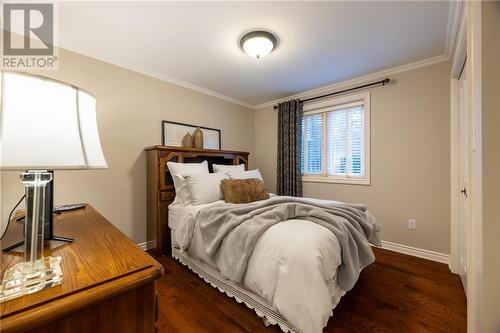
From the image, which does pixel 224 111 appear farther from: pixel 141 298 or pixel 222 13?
pixel 141 298

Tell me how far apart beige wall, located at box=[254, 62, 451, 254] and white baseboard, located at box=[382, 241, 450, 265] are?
0.04m

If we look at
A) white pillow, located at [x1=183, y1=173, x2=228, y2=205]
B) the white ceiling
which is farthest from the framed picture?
white pillow, located at [x1=183, y1=173, x2=228, y2=205]

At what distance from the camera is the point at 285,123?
3691 mm

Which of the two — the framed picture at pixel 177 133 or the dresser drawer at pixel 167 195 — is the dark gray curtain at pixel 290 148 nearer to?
the framed picture at pixel 177 133

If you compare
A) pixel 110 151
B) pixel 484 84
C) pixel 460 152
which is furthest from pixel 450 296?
pixel 110 151

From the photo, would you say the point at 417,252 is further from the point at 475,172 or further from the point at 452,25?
the point at 452,25

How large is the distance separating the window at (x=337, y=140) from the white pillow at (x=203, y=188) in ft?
5.51

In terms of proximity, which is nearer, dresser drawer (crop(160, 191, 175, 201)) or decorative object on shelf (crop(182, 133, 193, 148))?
dresser drawer (crop(160, 191, 175, 201))

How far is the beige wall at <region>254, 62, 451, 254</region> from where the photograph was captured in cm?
243

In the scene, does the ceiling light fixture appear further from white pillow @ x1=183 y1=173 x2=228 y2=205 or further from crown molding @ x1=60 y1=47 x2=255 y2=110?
white pillow @ x1=183 y1=173 x2=228 y2=205

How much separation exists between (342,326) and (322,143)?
2484 mm

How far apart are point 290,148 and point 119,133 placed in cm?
242

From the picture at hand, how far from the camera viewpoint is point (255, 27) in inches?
76.8

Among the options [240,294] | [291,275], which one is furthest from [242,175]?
[291,275]
